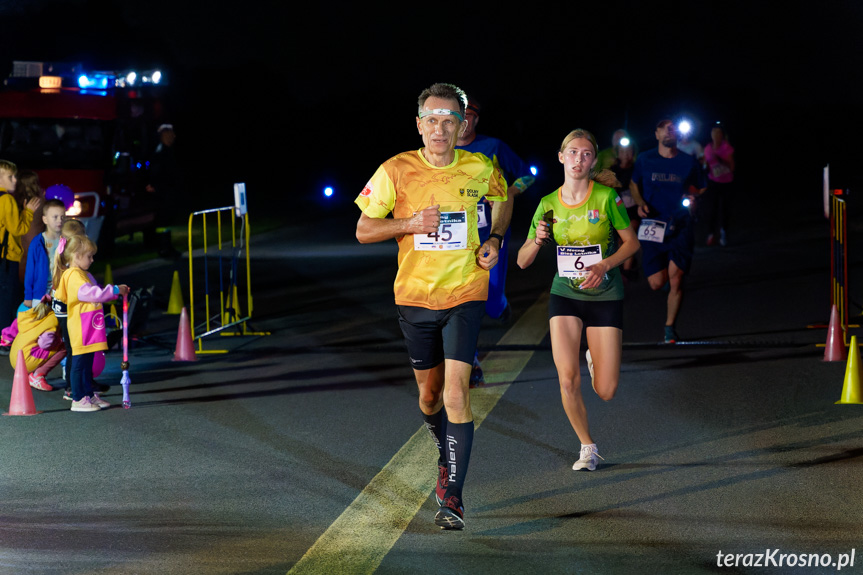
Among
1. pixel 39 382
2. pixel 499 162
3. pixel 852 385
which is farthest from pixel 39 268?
pixel 852 385

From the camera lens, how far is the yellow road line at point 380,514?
4.95 metres

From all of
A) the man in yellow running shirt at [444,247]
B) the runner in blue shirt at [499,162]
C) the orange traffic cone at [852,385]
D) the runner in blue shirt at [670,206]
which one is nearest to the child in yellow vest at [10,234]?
the runner in blue shirt at [499,162]

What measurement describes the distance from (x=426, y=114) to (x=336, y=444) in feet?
8.46

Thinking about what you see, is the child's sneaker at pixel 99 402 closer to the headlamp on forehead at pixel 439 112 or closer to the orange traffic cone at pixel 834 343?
the headlamp on forehead at pixel 439 112

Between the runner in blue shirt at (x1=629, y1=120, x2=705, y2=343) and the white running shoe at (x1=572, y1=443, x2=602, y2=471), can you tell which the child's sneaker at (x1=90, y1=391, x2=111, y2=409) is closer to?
the white running shoe at (x1=572, y1=443, x2=602, y2=471)

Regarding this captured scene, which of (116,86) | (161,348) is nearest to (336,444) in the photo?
(161,348)

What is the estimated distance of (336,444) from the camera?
7309 millimetres

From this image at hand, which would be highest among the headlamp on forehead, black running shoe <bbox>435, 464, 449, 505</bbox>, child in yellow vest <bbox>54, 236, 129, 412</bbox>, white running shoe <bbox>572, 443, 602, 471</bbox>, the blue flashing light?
the blue flashing light

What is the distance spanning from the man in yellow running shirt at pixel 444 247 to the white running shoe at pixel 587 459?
112cm

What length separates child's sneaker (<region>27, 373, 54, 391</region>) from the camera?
30.3 ft

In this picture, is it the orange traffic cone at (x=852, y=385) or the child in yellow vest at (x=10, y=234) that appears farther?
the child in yellow vest at (x=10, y=234)

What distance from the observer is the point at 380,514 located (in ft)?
18.6

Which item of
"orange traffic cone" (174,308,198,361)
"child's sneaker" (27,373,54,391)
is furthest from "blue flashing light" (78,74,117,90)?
"child's sneaker" (27,373,54,391)

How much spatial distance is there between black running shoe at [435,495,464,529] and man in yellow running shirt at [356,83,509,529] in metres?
0.01
